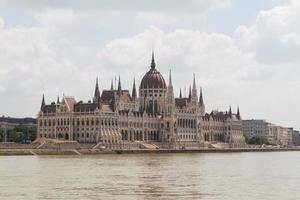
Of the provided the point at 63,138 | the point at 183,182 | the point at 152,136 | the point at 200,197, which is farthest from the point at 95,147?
the point at 200,197

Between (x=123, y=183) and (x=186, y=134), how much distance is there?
128634mm

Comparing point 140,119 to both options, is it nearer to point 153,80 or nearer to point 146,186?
point 153,80

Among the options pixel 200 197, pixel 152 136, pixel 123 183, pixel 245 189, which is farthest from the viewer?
pixel 152 136

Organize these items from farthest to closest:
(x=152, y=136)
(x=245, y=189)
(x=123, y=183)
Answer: (x=152, y=136), (x=123, y=183), (x=245, y=189)

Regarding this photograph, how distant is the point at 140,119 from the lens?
165375 mm

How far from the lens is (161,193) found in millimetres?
41094

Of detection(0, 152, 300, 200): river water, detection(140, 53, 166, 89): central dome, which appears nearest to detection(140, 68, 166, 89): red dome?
detection(140, 53, 166, 89): central dome

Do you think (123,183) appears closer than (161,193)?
No

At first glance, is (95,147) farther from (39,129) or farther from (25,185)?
(25,185)

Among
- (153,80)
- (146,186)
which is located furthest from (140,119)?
(146,186)

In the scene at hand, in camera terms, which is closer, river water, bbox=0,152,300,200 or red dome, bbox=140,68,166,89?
river water, bbox=0,152,300,200

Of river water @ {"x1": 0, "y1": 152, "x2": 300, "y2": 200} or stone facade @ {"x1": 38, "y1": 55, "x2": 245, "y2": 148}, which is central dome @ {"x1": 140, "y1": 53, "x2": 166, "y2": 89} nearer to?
stone facade @ {"x1": 38, "y1": 55, "x2": 245, "y2": 148}

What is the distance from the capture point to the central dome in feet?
585

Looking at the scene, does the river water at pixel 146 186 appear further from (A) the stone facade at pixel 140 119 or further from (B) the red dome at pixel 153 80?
(B) the red dome at pixel 153 80
